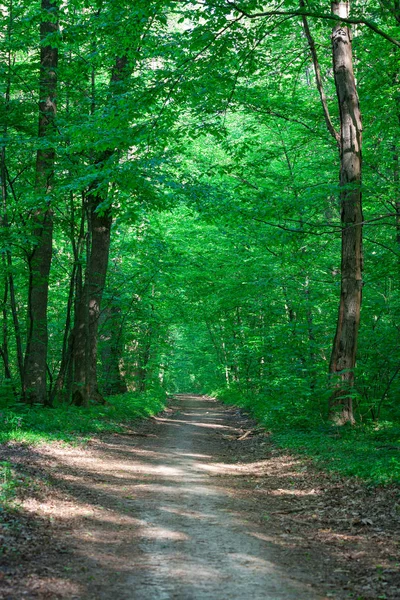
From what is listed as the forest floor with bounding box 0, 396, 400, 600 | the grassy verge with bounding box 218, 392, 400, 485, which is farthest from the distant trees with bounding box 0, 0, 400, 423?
the forest floor with bounding box 0, 396, 400, 600

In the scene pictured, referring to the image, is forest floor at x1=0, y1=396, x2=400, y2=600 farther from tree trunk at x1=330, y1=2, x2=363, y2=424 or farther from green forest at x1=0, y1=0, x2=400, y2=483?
tree trunk at x1=330, y1=2, x2=363, y2=424

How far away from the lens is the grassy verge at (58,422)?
396 inches

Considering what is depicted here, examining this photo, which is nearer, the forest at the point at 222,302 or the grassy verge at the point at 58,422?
the forest at the point at 222,302

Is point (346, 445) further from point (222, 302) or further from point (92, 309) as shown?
point (222, 302)

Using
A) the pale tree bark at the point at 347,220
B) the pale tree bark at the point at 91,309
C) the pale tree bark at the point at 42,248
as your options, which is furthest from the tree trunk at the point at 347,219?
the pale tree bark at the point at 42,248

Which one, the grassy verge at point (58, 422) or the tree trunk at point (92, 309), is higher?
the tree trunk at point (92, 309)

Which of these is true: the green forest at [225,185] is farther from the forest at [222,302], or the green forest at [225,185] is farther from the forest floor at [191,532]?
the forest floor at [191,532]

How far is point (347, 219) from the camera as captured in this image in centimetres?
1081

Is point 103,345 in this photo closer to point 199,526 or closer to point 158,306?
point 158,306

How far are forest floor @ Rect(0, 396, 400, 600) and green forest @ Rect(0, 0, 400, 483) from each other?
1.19m

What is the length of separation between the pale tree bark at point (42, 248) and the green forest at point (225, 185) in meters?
0.05

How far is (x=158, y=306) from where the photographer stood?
907 inches

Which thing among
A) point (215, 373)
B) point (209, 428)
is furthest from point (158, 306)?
point (215, 373)

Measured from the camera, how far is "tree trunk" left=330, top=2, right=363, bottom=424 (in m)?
10.8
